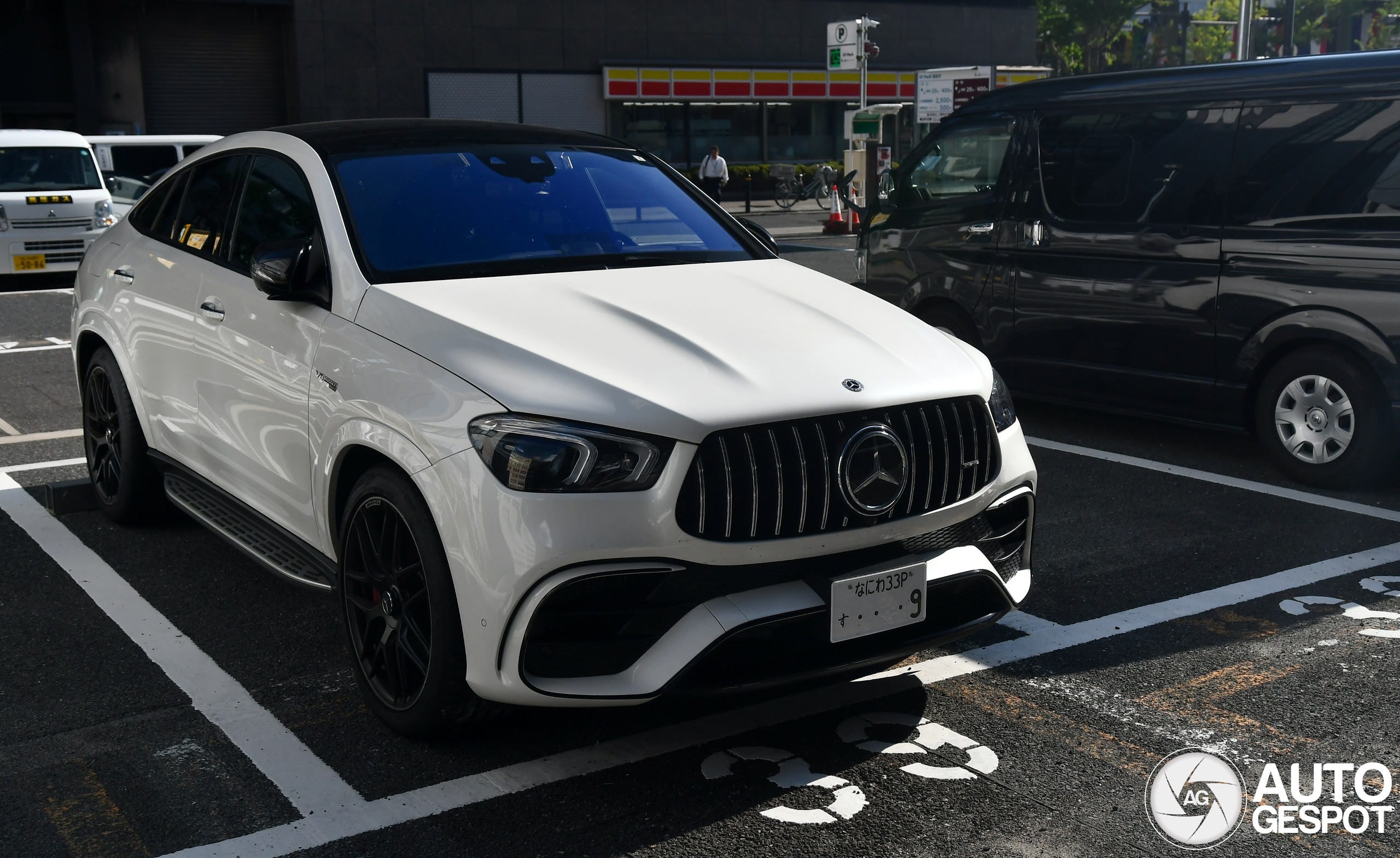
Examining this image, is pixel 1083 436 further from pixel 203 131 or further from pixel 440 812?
pixel 203 131

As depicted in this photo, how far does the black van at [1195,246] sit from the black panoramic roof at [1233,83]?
1 centimetres

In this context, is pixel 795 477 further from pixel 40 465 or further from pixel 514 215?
pixel 40 465

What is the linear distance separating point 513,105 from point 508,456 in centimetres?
3457

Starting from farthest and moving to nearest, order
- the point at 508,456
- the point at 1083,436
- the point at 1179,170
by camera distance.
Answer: the point at 1083,436, the point at 1179,170, the point at 508,456

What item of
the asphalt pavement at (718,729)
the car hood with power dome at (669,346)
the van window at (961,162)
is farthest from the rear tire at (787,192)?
the car hood with power dome at (669,346)

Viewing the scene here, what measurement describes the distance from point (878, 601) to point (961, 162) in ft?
18.9

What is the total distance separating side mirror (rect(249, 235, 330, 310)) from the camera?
412cm

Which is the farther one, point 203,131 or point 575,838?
point 203,131

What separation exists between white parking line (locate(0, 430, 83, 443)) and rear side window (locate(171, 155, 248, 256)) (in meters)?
3.25

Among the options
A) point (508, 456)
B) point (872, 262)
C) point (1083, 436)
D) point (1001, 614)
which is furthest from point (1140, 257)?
point (508, 456)

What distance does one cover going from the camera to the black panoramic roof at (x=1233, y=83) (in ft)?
21.2

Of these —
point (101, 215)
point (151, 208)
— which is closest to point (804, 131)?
point (101, 215)

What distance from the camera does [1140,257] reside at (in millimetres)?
7488

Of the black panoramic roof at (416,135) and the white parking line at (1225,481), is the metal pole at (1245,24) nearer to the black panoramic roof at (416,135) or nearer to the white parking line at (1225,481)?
the white parking line at (1225,481)
